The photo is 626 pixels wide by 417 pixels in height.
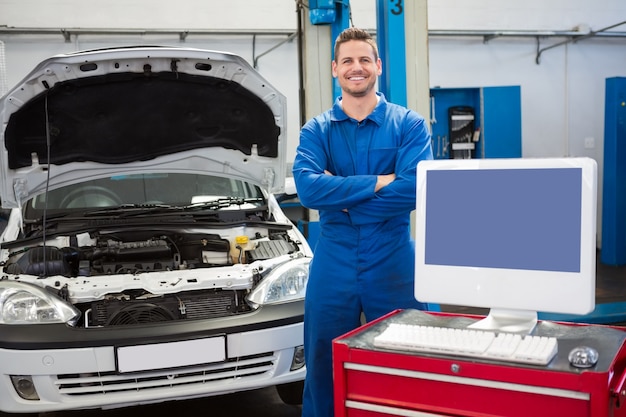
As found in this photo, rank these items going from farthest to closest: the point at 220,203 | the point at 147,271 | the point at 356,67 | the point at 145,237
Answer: the point at 220,203 → the point at 145,237 → the point at 147,271 → the point at 356,67

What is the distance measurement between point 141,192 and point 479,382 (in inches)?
101

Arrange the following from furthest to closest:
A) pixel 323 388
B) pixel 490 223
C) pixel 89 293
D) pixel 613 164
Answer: pixel 613 164 → pixel 89 293 → pixel 323 388 → pixel 490 223

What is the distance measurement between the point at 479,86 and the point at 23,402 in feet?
21.9

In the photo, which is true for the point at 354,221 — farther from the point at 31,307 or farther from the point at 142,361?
the point at 31,307

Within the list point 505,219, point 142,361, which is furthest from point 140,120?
point 505,219

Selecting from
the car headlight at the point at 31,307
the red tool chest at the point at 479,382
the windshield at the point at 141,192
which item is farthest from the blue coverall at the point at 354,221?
the windshield at the point at 141,192

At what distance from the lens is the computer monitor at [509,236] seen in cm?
153

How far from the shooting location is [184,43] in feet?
23.9

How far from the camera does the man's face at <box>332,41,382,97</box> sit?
91.4 inches

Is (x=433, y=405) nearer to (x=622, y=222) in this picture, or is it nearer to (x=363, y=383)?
(x=363, y=383)

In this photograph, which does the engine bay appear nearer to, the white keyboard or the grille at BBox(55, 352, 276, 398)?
the grille at BBox(55, 352, 276, 398)

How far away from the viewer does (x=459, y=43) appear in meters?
8.15

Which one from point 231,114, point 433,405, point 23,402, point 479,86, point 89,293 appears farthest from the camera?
point 479,86

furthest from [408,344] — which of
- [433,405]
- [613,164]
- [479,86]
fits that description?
[479,86]
